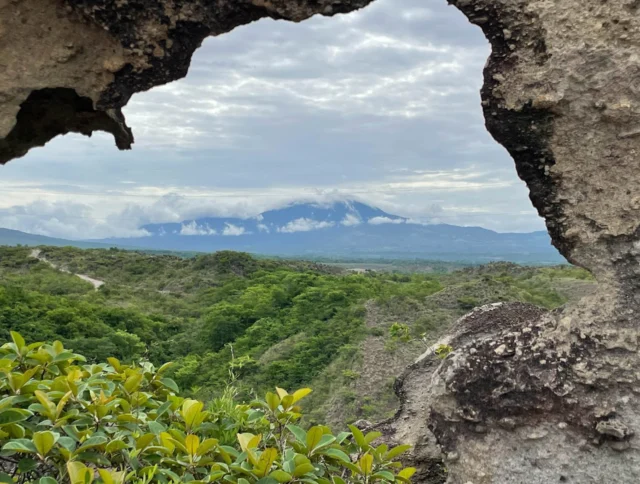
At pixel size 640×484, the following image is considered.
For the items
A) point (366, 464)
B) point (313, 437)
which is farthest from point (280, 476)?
point (366, 464)

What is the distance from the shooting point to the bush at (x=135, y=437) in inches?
114

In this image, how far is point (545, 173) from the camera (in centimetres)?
364

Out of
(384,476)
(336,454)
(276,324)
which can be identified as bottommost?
(276,324)

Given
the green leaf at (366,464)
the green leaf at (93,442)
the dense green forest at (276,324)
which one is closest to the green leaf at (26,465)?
the green leaf at (93,442)

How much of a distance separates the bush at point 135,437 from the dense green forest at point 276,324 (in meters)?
4.80

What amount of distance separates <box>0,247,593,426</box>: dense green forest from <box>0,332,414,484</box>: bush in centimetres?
480

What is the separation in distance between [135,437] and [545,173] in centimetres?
279

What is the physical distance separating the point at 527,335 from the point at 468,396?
523mm

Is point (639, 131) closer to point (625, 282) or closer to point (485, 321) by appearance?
point (625, 282)

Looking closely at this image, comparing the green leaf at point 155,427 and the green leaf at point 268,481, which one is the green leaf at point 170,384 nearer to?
the green leaf at point 155,427

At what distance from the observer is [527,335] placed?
368 centimetres

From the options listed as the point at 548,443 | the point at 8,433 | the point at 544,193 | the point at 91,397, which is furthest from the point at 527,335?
the point at 8,433

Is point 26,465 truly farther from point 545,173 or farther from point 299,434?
point 545,173

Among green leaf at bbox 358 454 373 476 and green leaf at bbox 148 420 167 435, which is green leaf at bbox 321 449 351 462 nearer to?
green leaf at bbox 358 454 373 476
